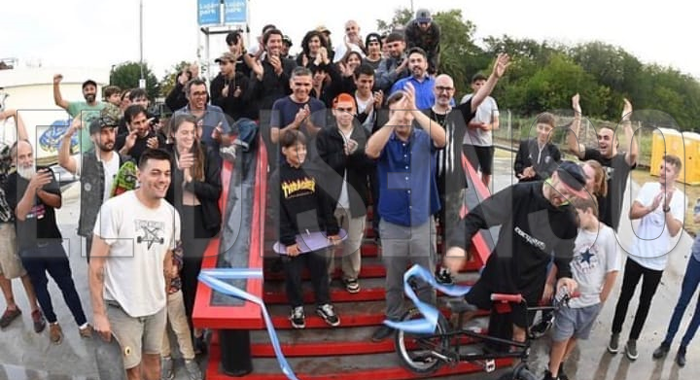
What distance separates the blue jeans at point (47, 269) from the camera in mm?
4551

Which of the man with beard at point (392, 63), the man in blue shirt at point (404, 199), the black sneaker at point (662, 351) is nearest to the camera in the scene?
the man in blue shirt at point (404, 199)

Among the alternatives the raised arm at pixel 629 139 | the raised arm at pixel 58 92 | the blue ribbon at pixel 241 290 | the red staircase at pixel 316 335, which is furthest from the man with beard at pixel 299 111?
the raised arm at pixel 629 139

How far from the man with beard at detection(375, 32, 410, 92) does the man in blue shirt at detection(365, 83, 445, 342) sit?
146 centimetres

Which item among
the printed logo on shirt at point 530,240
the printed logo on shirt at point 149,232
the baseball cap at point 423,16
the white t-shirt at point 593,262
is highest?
the baseball cap at point 423,16

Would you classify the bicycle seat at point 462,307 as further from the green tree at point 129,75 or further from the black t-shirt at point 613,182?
the green tree at point 129,75

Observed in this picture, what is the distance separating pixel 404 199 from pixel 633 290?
2336mm

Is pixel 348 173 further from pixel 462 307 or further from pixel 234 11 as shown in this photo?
pixel 234 11

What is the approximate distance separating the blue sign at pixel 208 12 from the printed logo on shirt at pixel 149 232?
26.9 m

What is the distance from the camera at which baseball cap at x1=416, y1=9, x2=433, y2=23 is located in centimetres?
593

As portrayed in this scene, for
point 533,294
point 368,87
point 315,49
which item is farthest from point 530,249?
point 315,49

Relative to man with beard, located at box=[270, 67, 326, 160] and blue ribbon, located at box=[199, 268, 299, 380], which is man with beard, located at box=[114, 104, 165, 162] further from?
blue ribbon, located at box=[199, 268, 299, 380]

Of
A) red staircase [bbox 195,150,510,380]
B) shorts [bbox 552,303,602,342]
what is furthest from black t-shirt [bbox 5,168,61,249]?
shorts [bbox 552,303,602,342]

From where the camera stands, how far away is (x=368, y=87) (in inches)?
198

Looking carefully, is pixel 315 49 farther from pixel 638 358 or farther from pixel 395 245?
pixel 638 358
